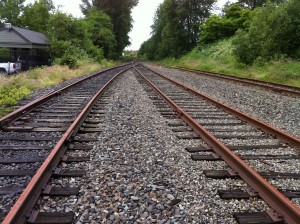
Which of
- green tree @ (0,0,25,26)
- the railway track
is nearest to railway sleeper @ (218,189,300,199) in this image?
the railway track

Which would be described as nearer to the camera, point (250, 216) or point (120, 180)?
point (250, 216)

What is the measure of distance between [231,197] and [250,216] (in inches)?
16.3

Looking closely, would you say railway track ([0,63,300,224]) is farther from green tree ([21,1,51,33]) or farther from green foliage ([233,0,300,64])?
green tree ([21,1,51,33])

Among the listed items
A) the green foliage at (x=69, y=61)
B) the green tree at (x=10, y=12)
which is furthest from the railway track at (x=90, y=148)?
the green tree at (x=10, y=12)

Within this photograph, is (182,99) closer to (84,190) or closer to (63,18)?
(84,190)

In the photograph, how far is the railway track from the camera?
3.03 metres

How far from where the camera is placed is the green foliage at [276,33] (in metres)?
19.9

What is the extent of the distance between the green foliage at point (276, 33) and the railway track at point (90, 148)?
13965 mm

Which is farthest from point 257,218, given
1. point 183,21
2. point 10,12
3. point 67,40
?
point 10,12

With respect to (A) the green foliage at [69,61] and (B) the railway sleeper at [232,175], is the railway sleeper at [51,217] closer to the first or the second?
(B) the railway sleeper at [232,175]

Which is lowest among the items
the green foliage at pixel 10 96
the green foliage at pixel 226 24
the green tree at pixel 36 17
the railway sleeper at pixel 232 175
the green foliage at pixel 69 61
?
the railway sleeper at pixel 232 175

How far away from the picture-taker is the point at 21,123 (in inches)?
248

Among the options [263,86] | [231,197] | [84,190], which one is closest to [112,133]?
[84,190]

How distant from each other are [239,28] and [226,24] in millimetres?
4071
